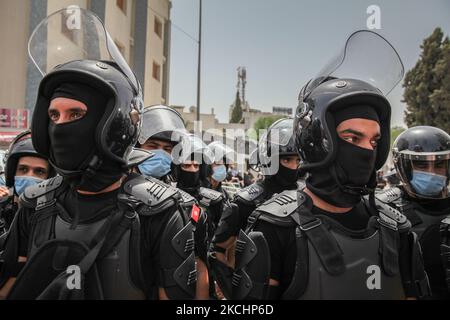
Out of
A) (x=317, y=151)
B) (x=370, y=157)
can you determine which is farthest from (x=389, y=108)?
(x=317, y=151)

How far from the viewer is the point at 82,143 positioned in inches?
75.4

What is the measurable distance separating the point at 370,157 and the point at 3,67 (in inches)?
445

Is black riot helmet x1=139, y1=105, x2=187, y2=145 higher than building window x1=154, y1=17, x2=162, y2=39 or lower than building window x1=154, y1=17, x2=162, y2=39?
lower

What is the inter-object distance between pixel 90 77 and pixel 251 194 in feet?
8.51

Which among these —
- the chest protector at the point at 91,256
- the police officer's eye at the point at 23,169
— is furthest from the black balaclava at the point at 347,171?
the police officer's eye at the point at 23,169

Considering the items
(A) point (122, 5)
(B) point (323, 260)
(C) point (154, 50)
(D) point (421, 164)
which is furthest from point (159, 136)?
(C) point (154, 50)

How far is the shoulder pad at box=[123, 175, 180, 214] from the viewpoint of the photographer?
1.96 metres

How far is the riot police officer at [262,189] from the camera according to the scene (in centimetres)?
391

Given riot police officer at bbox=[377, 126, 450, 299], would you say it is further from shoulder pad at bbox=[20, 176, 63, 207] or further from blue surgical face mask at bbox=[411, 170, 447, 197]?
shoulder pad at bbox=[20, 176, 63, 207]

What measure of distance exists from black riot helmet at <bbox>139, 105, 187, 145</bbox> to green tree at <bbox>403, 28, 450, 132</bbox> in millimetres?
28822

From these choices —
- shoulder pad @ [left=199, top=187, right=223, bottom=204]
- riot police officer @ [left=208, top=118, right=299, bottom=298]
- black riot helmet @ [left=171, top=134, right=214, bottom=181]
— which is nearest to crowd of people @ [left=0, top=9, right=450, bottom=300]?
riot police officer @ [left=208, top=118, right=299, bottom=298]

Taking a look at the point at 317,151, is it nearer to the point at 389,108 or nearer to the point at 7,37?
the point at 389,108

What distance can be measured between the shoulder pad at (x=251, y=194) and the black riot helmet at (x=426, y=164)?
1.47 m

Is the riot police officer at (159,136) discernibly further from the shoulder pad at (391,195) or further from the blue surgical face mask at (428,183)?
the blue surgical face mask at (428,183)
